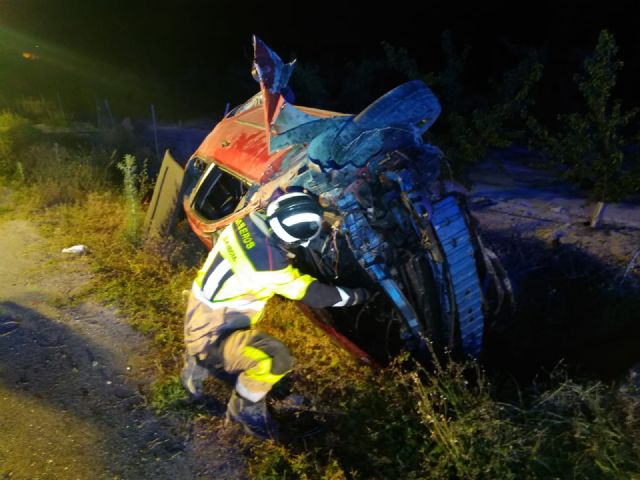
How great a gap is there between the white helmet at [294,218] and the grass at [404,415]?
3.46 ft

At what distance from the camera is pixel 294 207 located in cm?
236

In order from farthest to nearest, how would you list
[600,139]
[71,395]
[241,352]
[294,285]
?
1. [600,139]
2. [71,395]
3. [241,352]
4. [294,285]

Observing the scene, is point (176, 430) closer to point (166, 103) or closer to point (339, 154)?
point (339, 154)

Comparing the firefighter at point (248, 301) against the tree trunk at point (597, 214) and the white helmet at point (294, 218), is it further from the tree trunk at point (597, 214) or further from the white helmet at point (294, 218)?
the tree trunk at point (597, 214)

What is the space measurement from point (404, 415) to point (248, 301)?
121 centimetres

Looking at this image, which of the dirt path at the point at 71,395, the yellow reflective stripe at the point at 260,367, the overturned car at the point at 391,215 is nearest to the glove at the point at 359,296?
the overturned car at the point at 391,215

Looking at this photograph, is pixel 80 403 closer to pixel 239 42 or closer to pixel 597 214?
pixel 597 214

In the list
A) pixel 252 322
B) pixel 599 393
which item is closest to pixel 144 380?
pixel 252 322

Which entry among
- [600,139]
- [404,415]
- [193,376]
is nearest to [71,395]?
[193,376]

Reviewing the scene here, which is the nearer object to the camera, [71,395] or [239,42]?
[71,395]

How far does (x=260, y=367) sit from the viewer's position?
272 centimetres

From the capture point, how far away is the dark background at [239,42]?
44.5 feet

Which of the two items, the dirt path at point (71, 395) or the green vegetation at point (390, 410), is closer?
the green vegetation at point (390, 410)

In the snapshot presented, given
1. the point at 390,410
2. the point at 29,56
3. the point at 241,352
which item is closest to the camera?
the point at 241,352
